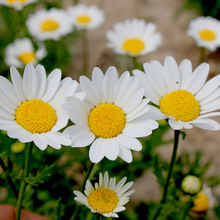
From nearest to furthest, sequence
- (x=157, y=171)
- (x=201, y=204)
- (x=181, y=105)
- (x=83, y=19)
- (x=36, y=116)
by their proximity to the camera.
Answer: (x=36, y=116), (x=181, y=105), (x=157, y=171), (x=201, y=204), (x=83, y=19)

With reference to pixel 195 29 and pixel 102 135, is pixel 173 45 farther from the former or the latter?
pixel 102 135

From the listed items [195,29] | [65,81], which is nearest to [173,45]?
[195,29]

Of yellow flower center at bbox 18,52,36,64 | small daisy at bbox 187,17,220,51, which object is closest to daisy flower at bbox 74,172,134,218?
small daisy at bbox 187,17,220,51

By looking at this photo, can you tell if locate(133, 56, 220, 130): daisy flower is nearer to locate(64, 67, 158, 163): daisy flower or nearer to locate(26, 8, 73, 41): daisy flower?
locate(64, 67, 158, 163): daisy flower

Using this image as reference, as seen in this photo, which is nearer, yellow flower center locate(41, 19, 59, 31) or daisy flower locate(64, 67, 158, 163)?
daisy flower locate(64, 67, 158, 163)

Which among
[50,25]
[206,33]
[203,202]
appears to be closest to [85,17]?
[50,25]

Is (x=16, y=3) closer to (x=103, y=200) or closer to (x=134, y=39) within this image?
(x=134, y=39)
